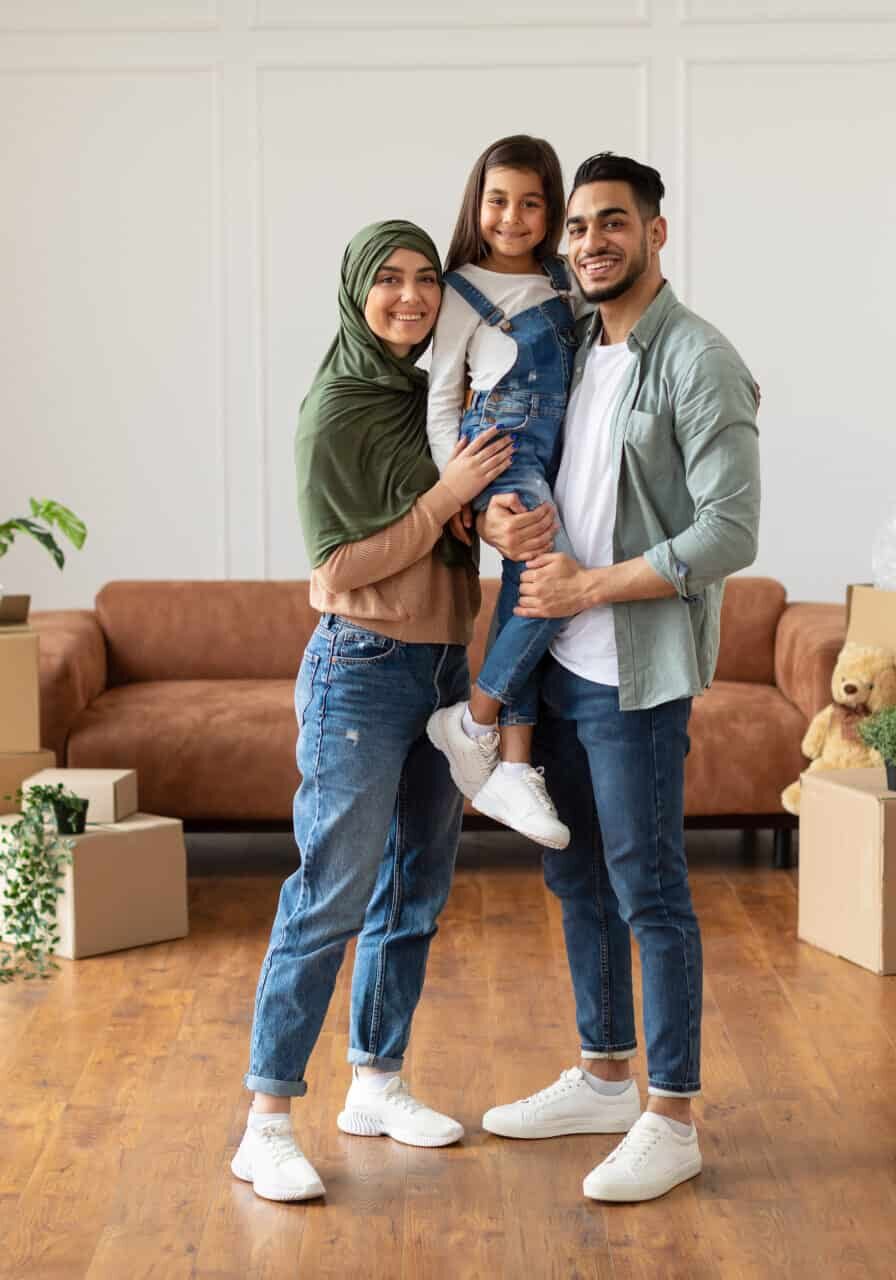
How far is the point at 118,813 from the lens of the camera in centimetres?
358

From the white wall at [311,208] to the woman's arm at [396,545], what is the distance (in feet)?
10.8

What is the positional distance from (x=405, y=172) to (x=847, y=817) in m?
2.97

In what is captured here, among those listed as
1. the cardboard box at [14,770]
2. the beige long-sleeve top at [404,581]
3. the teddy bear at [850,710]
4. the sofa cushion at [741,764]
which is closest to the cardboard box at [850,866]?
the teddy bear at [850,710]

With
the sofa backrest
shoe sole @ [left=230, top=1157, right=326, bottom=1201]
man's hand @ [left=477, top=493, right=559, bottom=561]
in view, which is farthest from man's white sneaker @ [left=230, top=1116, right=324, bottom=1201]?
the sofa backrest

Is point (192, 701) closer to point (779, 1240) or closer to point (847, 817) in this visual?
point (847, 817)

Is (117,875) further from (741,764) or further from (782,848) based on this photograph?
(782,848)

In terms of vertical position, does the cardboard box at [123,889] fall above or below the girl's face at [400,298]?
below

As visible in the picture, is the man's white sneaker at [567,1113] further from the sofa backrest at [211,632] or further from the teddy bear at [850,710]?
the sofa backrest at [211,632]

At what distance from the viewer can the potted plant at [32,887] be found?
337 centimetres

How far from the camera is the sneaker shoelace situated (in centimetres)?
226

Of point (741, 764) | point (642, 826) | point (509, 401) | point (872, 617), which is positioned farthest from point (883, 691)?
point (509, 401)

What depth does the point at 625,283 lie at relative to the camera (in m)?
2.17

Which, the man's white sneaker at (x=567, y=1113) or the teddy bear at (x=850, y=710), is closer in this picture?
the man's white sneaker at (x=567, y=1113)

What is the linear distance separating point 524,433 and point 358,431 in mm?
242
